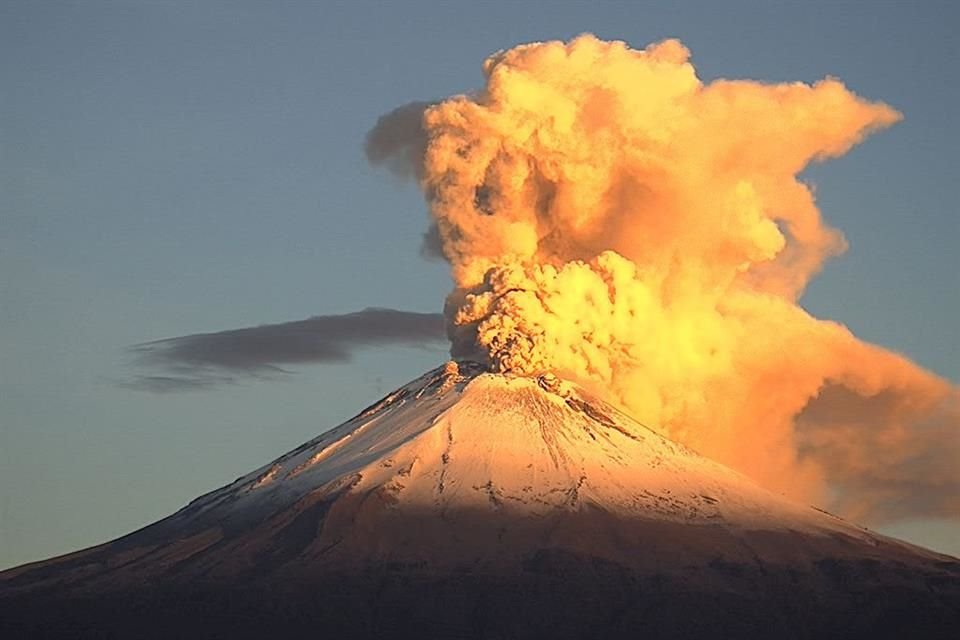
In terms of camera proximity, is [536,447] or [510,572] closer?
[510,572]

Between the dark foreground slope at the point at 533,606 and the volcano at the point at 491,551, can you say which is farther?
the volcano at the point at 491,551

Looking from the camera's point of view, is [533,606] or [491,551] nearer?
[533,606]

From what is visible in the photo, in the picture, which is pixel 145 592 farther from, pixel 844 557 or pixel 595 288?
pixel 844 557

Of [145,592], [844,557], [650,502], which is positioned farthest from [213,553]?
[844,557]

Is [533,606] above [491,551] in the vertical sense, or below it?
below

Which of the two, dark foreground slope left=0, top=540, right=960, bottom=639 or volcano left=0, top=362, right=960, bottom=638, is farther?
volcano left=0, top=362, right=960, bottom=638

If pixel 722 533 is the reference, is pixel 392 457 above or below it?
above

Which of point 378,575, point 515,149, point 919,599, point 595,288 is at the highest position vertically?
point 515,149
